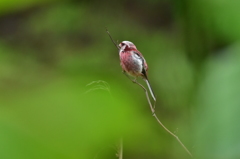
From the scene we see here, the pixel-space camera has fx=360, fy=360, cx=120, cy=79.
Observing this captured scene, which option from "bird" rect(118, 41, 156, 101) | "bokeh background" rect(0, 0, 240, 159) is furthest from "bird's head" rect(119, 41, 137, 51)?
"bokeh background" rect(0, 0, 240, 159)

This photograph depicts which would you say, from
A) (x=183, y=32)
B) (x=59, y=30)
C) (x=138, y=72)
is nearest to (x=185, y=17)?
(x=183, y=32)

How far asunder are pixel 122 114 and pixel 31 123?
0.02 m

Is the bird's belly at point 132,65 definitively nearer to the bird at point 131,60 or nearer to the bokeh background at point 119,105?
the bird at point 131,60

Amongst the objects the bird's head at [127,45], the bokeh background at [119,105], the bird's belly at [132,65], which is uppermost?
the bird's head at [127,45]

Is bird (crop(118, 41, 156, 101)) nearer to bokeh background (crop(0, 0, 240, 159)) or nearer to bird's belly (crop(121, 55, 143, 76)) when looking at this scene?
bird's belly (crop(121, 55, 143, 76))

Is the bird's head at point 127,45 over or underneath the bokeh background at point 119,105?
over

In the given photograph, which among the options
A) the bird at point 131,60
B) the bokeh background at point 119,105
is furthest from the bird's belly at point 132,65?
the bokeh background at point 119,105

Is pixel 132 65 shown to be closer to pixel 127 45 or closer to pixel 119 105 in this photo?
pixel 127 45

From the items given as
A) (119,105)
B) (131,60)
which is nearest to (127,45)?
(131,60)

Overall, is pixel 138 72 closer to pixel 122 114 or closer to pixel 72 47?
pixel 72 47

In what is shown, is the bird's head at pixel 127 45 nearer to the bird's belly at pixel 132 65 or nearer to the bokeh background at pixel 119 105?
the bird's belly at pixel 132 65

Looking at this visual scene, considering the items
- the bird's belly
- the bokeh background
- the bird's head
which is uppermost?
the bird's head

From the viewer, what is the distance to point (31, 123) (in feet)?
0.25

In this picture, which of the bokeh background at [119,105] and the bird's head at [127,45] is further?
the bird's head at [127,45]
